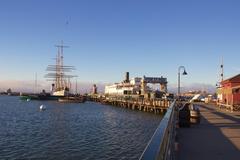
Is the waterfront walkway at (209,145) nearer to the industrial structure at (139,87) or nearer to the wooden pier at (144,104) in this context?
the wooden pier at (144,104)

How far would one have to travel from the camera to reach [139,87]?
120 metres

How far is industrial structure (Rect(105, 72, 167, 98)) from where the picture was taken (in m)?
101

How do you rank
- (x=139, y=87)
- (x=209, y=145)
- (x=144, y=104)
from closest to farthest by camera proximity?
(x=209, y=145), (x=144, y=104), (x=139, y=87)

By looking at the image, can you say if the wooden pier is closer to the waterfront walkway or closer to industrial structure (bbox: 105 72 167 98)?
industrial structure (bbox: 105 72 167 98)

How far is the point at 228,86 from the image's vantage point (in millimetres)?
58969

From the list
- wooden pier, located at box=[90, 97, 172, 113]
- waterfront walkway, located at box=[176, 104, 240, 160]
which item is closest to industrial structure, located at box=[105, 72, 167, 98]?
wooden pier, located at box=[90, 97, 172, 113]

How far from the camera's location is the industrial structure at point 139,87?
101250mm

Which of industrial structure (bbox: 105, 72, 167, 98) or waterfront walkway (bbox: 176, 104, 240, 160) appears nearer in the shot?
waterfront walkway (bbox: 176, 104, 240, 160)

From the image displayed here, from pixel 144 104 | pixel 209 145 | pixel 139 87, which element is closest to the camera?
pixel 209 145

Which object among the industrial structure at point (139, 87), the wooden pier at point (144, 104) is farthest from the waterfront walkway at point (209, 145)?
the industrial structure at point (139, 87)

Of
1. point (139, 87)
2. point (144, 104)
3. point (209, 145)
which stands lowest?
point (209, 145)

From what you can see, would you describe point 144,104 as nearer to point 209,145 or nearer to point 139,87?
point 139,87

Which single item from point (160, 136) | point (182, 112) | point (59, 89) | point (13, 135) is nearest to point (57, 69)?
point (59, 89)

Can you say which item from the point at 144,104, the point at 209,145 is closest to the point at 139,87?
the point at 144,104
